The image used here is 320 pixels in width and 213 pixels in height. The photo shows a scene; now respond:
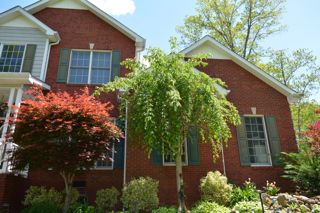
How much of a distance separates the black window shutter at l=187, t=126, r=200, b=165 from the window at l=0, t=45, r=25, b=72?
7.92 meters

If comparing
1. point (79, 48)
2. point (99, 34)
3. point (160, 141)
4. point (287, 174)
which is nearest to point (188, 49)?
point (99, 34)

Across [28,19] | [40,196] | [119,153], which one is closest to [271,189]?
[119,153]

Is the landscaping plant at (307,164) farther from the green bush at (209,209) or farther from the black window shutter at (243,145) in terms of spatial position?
the green bush at (209,209)

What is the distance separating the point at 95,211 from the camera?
7.98 metres

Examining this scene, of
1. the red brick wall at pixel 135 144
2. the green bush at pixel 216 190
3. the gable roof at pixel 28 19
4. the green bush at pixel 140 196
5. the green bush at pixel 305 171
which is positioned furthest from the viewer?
the gable roof at pixel 28 19

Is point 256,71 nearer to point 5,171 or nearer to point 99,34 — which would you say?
point 99,34

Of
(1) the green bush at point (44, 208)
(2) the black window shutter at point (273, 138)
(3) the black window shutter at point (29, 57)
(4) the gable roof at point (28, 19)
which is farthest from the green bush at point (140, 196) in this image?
(4) the gable roof at point (28, 19)

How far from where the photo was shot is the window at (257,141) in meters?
11.1

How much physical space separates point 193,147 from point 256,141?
3088 millimetres

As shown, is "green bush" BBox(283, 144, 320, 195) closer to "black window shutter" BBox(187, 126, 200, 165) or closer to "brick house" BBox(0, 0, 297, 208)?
"brick house" BBox(0, 0, 297, 208)

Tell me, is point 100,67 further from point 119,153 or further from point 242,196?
point 242,196

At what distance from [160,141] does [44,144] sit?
3387 mm

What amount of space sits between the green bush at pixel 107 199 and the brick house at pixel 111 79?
667 millimetres

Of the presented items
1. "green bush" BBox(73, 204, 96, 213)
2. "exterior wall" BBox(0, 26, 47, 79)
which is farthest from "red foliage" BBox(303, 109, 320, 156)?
"exterior wall" BBox(0, 26, 47, 79)
